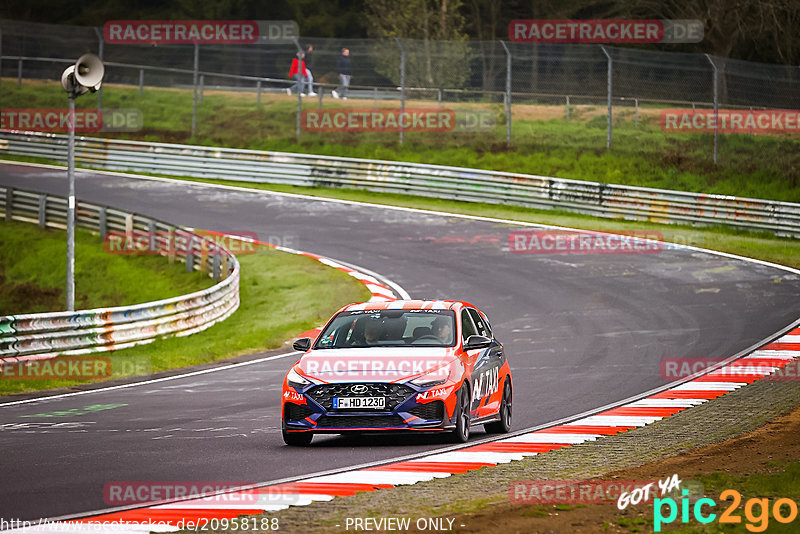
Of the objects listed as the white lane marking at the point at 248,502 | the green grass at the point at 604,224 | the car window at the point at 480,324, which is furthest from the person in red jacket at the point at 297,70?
the white lane marking at the point at 248,502

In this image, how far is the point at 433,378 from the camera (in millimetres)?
11039

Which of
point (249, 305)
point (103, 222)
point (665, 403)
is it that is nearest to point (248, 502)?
point (665, 403)

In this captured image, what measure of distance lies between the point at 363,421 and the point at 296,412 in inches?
25.8

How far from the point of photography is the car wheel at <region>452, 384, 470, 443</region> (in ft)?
36.7

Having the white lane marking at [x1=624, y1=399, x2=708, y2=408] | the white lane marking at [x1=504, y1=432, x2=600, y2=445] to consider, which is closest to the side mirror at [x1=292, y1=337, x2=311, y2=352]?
the white lane marking at [x1=504, y1=432, x2=600, y2=445]

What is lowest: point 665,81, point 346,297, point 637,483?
point 346,297

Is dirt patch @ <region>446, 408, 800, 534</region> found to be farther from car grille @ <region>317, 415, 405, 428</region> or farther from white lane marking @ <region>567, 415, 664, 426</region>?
car grille @ <region>317, 415, 405, 428</region>

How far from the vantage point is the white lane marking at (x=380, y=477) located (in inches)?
371

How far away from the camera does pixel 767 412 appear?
13.1m

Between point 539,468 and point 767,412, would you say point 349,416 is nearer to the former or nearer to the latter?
point 539,468

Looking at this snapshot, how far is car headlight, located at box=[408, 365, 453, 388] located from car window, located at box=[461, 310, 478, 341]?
1.01m

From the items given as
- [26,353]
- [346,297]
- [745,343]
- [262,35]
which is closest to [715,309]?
[745,343]

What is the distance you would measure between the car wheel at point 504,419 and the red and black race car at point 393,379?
0.01 metres

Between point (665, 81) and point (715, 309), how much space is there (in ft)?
55.3
